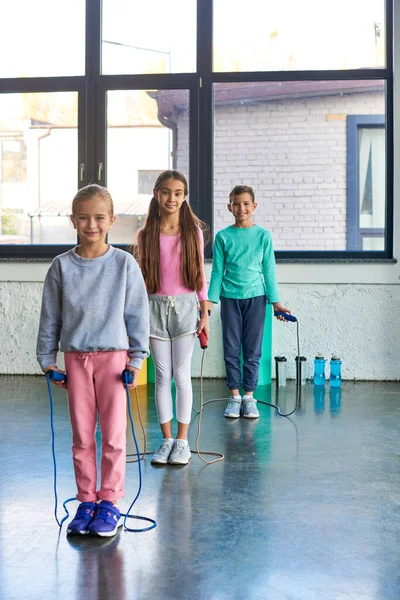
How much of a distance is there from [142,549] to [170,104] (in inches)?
180

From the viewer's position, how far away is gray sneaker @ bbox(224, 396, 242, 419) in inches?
182

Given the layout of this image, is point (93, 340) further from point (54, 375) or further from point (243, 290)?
point (243, 290)

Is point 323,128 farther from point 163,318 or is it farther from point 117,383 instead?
point 117,383

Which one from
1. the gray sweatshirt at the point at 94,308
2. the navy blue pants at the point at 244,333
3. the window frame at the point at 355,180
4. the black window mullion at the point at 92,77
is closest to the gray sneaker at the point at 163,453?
the gray sweatshirt at the point at 94,308

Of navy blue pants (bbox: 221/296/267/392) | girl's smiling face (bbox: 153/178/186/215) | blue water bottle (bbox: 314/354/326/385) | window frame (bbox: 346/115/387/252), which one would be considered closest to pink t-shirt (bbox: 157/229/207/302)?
girl's smiling face (bbox: 153/178/186/215)

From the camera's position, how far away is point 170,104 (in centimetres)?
647

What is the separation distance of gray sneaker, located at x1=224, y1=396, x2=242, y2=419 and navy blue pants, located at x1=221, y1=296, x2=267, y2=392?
0.09m

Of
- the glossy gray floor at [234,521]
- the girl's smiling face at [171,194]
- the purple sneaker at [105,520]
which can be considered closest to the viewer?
the glossy gray floor at [234,521]

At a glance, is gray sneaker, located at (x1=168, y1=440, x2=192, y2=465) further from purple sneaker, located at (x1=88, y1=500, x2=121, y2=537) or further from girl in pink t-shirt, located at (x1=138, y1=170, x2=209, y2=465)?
purple sneaker, located at (x1=88, y1=500, x2=121, y2=537)

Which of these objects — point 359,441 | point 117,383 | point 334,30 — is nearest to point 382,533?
point 117,383

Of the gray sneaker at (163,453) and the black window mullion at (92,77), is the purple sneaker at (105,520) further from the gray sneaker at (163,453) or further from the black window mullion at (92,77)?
the black window mullion at (92,77)

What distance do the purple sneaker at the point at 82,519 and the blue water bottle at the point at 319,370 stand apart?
11.2 ft

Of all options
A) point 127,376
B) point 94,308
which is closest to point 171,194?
point 94,308

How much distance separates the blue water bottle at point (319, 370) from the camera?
590 cm
